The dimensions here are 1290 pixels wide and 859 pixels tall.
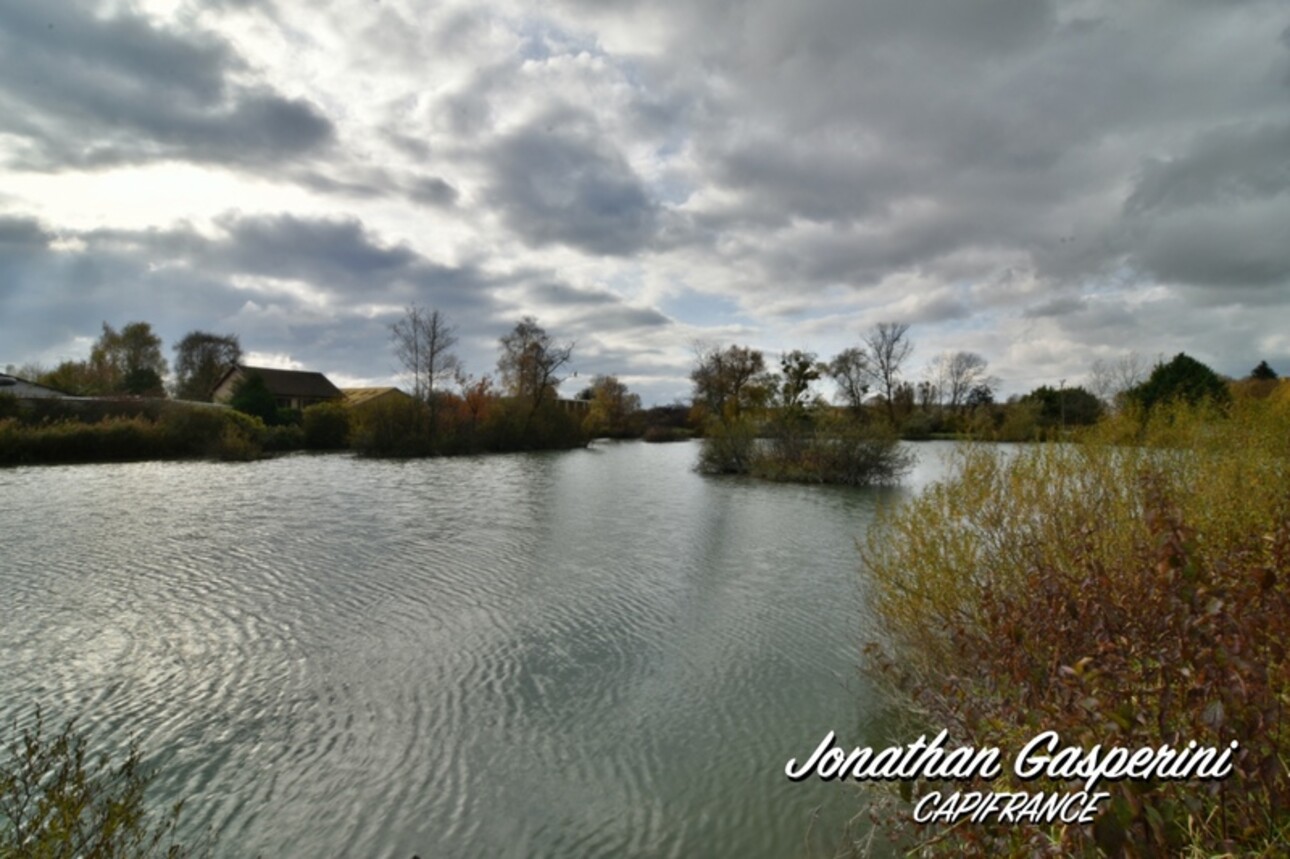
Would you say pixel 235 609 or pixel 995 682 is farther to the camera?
pixel 235 609

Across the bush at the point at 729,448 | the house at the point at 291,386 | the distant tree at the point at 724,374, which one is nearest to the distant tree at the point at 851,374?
the distant tree at the point at 724,374

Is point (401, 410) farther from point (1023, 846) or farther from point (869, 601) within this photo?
point (1023, 846)

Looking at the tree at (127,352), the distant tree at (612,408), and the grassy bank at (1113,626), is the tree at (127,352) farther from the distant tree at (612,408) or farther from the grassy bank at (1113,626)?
the grassy bank at (1113,626)

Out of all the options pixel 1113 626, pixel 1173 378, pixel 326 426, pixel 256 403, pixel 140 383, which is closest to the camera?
pixel 1113 626

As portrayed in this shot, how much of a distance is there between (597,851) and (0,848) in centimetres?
269

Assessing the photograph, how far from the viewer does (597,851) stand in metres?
3.91

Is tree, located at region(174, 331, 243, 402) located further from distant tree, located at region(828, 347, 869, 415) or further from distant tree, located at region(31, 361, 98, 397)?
distant tree, located at region(828, 347, 869, 415)

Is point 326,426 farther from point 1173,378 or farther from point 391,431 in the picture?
point 1173,378

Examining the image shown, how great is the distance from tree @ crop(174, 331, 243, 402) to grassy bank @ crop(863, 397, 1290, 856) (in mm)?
68068

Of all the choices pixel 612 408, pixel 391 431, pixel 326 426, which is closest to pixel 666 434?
pixel 612 408

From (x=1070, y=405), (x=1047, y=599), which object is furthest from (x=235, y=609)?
(x=1070, y=405)

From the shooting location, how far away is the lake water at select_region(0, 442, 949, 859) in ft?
13.9

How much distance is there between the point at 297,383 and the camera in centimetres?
6812

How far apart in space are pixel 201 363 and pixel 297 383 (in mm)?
8437
